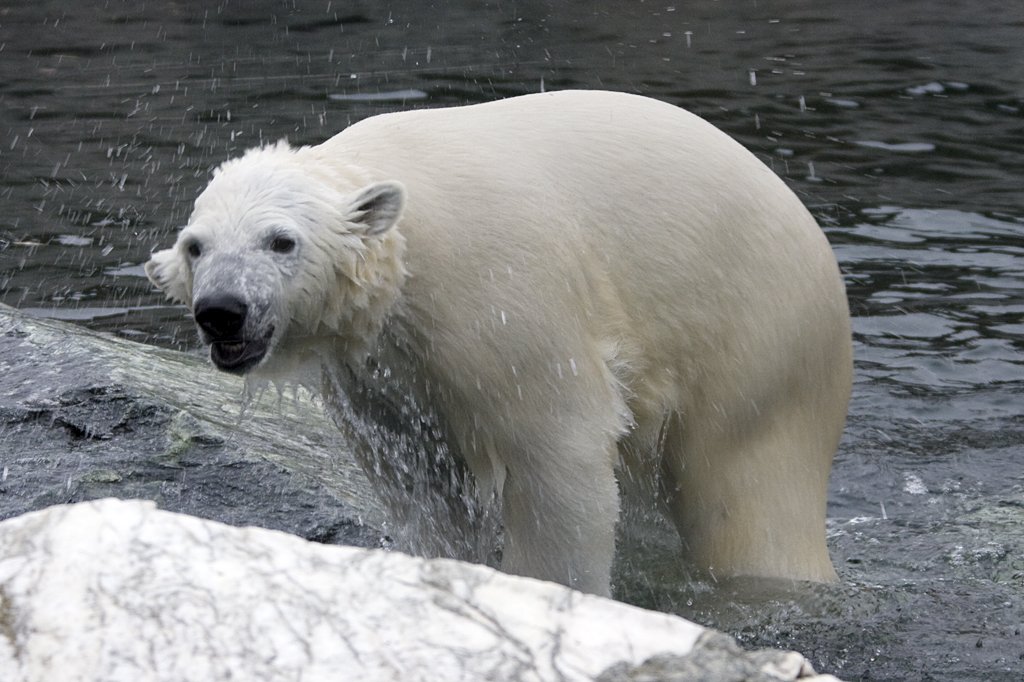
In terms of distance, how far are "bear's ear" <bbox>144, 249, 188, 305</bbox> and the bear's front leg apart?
0.84 meters

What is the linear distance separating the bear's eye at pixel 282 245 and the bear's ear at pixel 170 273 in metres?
0.24

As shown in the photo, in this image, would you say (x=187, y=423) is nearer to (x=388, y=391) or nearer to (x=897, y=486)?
(x=388, y=391)

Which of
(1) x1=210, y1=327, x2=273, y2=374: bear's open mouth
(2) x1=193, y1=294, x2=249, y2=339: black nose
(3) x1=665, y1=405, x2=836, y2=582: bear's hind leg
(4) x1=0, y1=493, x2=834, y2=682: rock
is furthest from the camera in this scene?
(3) x1=665, y1=405, x2=836, y2=582: bear's hind leg

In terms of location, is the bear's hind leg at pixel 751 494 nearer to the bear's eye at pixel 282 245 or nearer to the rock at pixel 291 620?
the bear's eye at pixel 282 245

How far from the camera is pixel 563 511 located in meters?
3.31

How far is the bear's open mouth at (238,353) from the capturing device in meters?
3.07

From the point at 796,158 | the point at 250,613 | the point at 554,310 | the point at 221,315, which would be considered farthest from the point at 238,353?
the point at 796,158

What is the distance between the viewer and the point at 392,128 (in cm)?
345

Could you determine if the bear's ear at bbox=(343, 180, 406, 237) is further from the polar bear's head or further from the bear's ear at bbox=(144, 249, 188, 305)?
the bear's ear at bbox=(144, 249, 188, 305)

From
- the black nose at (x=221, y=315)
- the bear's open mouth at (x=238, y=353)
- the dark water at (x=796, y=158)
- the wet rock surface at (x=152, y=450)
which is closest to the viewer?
the black nose at (x=221, y=315)

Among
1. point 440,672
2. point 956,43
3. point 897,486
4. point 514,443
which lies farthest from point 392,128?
point 956,43

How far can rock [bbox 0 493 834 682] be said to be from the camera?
176cm

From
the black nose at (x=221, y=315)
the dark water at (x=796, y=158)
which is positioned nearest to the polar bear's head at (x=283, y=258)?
the black nose at (x=221, y=315)

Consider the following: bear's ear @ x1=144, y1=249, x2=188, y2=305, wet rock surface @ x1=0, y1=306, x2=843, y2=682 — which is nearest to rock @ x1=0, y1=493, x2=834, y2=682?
wet rock surface @ x1=0, y1=306, x2=843, y2=682
